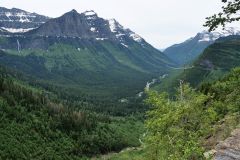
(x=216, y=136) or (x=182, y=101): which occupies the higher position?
(x=182, y=101)

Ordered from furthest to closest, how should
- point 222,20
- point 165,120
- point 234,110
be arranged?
point 234,110 < point 222,20 < point 165,120

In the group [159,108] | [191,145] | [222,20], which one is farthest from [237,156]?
[222,20]

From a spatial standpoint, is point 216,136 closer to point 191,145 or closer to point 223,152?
point 223,152

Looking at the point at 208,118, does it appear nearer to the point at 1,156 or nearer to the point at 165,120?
the point at 165,120

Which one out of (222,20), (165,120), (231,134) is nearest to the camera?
(231,134)

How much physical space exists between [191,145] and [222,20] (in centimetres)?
1995

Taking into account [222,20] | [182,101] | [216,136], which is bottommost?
[216,136]

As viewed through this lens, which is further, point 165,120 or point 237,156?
point 165,120

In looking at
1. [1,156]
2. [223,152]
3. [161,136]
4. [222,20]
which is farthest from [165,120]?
[1,156]

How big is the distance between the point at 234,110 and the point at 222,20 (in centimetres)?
1527

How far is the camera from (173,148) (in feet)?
147

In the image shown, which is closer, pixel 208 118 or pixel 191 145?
pixel 191 145

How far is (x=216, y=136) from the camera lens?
52875 mm

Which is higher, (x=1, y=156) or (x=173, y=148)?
(x=173, y=148)
